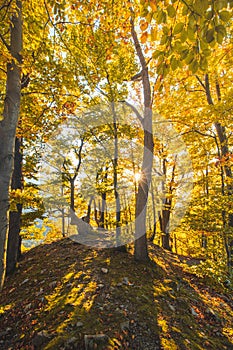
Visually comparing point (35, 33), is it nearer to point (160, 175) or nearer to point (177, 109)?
point (177, 109)

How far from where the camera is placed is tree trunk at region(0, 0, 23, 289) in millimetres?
1910

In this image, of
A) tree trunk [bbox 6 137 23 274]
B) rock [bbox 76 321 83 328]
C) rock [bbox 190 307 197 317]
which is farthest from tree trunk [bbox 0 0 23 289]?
tree trunk [bbox 6 137 23 274]

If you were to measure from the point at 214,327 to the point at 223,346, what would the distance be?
572mm

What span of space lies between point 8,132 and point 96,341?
300 centimetres

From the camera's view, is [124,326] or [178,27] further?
[124,326]

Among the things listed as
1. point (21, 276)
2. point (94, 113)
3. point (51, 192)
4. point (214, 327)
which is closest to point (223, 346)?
point (214, 327)

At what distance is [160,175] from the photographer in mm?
11180

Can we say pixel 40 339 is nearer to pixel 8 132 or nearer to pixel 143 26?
pixel 8 132

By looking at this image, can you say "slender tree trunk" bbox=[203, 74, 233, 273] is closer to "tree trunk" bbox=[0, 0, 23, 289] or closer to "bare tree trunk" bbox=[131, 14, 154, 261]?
"bare tree trunk" bbox=[131, 14, 154, 261]

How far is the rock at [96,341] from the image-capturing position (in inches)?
101

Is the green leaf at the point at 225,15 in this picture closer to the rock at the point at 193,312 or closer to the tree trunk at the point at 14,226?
the rock at the point at 193,312

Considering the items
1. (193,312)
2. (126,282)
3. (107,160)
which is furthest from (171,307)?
(107,160)

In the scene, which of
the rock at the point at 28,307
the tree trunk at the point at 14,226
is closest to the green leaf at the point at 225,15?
the rock at the point at 28,307

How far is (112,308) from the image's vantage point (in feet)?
11.5
